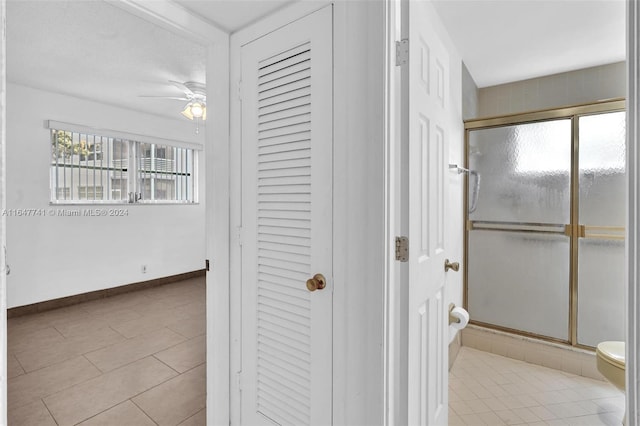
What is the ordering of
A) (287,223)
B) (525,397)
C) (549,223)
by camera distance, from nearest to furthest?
(287,223) → (525,397) → (549,223)

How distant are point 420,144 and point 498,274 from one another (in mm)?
2060

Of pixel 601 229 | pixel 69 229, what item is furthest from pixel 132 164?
pixel 601 229

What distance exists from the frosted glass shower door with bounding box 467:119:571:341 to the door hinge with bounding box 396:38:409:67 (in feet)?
6.58

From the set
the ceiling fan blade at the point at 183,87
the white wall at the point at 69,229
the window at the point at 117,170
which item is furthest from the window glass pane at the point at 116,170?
the ceiling fan blade at the point at 183,87

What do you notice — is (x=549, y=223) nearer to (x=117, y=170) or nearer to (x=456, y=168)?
(x=456, y=168)

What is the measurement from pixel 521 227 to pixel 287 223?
218 centimetres

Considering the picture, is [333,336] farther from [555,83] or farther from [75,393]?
[555,83]

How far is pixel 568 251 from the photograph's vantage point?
248 centimetres

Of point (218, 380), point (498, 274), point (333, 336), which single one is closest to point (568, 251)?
point (498, 274)

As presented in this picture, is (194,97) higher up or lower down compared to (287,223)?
higher up

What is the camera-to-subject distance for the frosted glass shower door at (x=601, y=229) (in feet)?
7.56

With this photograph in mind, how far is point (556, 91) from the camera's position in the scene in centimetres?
293

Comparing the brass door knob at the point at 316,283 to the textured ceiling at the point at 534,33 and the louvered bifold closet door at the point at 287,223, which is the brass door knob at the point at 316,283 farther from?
the textured ceiling at the point at 534,33

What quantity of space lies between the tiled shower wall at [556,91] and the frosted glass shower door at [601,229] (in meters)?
0.57
